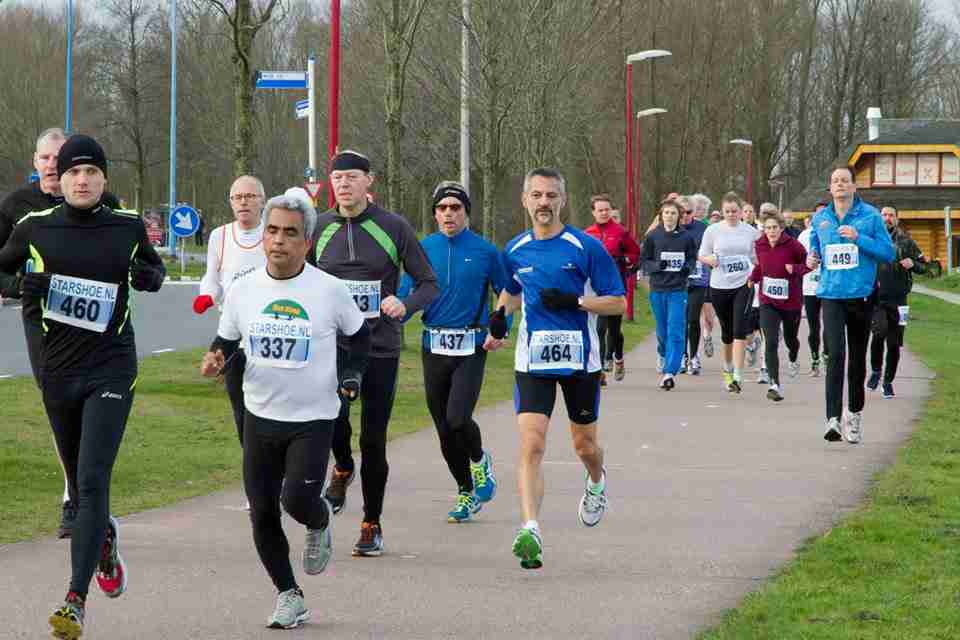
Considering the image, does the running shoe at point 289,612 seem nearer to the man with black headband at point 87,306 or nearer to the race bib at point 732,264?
the man with black headband at point 87,306

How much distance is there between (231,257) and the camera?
9.48 metres

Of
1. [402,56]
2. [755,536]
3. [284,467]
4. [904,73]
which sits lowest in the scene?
[755,536]

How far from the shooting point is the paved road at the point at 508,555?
21.9ft

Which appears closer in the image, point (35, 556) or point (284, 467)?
point (284, 467)

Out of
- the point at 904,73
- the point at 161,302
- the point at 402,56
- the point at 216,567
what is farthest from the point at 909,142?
the point at 216,567

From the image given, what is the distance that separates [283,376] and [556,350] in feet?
6.72

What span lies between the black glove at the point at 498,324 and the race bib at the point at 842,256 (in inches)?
191

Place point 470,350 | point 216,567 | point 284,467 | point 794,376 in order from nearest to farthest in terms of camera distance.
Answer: point 284,467 < point 216,567 < point 470,350 < point 794,376

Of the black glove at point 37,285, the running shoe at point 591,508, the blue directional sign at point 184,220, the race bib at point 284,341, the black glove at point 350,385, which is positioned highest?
the blue directional sign at point 184,220

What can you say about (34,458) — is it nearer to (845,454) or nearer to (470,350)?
(470,350)

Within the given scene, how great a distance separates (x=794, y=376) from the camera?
1967cm

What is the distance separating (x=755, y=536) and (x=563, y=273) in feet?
5.62

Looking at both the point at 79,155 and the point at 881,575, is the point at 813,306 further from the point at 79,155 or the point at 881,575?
the point at 79,155

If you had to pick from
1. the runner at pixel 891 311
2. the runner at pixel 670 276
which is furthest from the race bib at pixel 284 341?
the runner at pixel 670 276
